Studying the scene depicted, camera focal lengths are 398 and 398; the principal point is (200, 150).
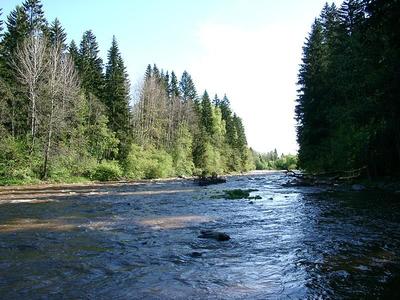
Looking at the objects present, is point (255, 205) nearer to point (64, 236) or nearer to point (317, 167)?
point (64, 236)

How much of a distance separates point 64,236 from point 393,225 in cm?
1061

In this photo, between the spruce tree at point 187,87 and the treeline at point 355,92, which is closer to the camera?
the treeline at point 355,92

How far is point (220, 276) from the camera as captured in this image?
26.4ft

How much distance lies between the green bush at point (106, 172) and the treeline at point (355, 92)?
944 inches

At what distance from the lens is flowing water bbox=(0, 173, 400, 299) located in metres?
7.18

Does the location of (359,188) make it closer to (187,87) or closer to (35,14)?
(35,14)

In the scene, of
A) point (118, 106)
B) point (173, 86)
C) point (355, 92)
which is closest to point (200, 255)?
point (355, 92)

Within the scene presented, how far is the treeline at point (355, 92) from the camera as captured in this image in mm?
14453

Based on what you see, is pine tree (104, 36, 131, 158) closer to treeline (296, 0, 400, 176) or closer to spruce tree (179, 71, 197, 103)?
treeline (296, 0, 400, 176)

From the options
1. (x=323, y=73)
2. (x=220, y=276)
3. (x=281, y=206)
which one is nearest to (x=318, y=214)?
(x=281, y=206)

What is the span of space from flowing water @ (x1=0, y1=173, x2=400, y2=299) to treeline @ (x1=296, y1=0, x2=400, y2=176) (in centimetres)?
685

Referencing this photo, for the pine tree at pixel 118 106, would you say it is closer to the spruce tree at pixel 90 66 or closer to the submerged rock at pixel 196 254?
the spruce tree at pixel 90 66

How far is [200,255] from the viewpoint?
32.5 feet

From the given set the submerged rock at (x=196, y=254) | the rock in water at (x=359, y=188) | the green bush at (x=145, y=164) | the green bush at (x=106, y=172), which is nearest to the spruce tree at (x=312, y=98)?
the rock in water at (x=359, y=188)
